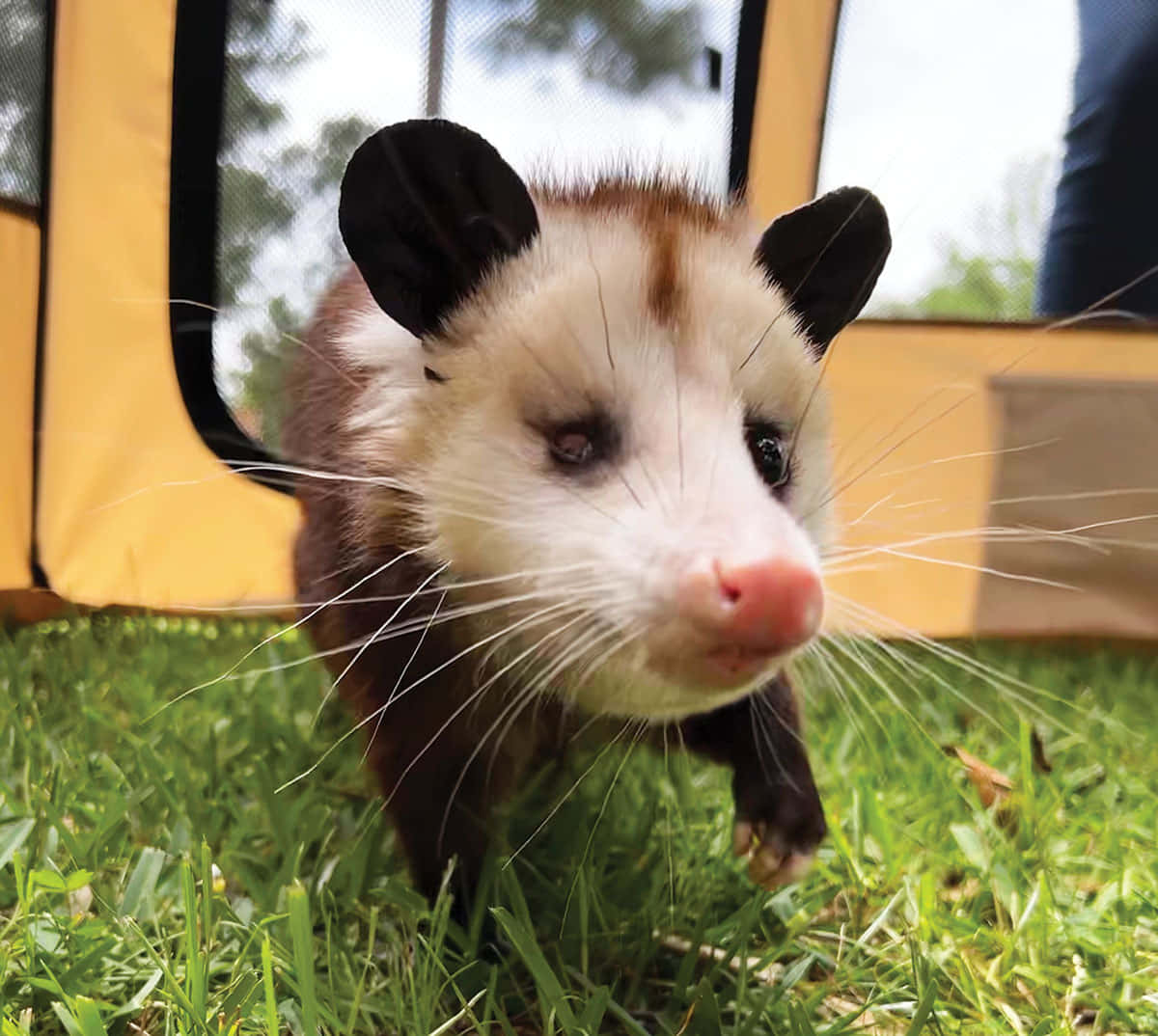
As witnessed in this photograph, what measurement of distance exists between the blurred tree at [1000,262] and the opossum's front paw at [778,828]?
54.5 inches

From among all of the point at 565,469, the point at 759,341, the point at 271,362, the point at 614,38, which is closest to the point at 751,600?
the point at 565,469

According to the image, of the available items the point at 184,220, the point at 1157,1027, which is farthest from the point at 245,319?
the point at 1157,1027

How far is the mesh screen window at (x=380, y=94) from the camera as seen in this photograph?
6.71 feet

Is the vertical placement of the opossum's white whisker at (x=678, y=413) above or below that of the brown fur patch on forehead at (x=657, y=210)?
below

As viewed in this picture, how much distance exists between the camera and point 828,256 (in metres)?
1.33

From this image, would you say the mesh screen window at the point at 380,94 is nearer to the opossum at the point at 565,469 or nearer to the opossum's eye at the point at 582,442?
the opossum at the point at 565,469

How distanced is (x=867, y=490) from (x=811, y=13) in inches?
38.9

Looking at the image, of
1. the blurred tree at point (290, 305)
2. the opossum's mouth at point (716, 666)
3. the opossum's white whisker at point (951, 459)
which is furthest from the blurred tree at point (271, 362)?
the opossum's mouth at point (716, 666)

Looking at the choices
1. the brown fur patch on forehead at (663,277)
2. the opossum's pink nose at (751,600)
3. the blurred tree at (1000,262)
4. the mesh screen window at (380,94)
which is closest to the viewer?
the opossum's pink nose at (751,600)

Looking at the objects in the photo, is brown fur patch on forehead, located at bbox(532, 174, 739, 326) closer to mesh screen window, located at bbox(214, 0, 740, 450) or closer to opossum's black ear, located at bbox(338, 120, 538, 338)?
opossum's black ear, located at bbox(338, 120, 538, 338)

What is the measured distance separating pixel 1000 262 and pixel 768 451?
156 centimetres

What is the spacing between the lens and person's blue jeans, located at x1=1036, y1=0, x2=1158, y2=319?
8.05ft

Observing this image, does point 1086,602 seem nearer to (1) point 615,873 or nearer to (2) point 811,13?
(2) point 811,13

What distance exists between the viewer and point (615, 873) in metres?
1.50
